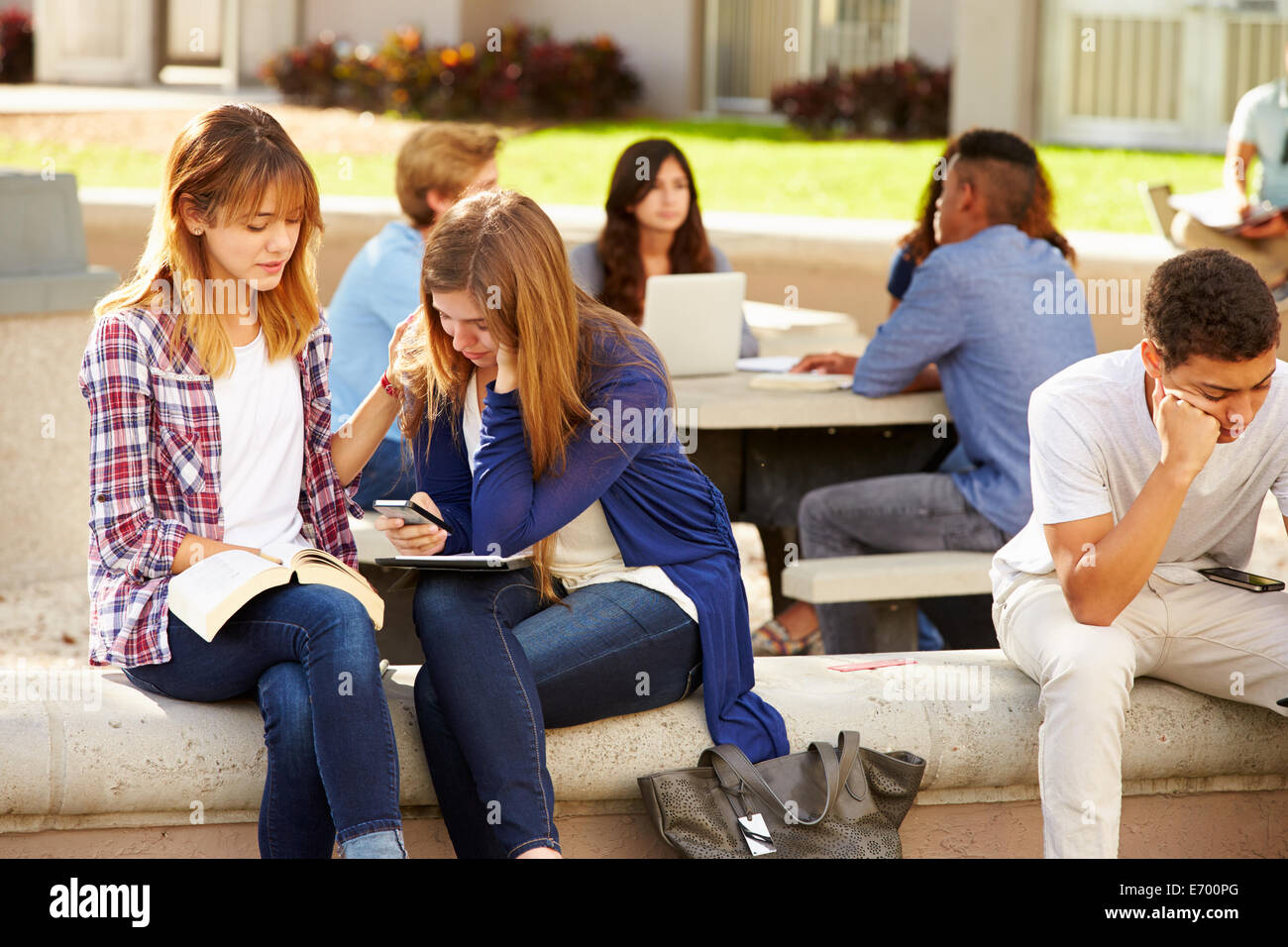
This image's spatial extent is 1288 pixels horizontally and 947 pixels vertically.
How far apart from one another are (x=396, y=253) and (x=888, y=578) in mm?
1614

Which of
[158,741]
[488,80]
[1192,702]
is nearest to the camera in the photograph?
[158,741]

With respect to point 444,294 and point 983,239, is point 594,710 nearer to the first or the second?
point 444,294

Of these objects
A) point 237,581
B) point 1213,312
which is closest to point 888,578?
point 1213,312

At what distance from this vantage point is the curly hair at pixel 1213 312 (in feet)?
8.55

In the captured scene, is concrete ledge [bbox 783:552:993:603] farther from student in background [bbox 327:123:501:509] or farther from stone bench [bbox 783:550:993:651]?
student in background [bbox 327:123:501:509]

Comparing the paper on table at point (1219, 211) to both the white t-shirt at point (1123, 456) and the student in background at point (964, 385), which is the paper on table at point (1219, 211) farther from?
the white t-shirt at point (1123, 456)

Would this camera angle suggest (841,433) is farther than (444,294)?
Yes

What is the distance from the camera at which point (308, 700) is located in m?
2.56

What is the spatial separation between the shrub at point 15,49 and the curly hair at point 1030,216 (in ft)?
62.8

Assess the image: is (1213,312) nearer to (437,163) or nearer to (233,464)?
(233,464)

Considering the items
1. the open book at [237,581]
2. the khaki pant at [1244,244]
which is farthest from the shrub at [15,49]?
the open book at [237,581]

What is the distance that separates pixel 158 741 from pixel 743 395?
6.47 ft

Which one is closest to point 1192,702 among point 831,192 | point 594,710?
point 594,710

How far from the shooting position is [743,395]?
418 centimetres
